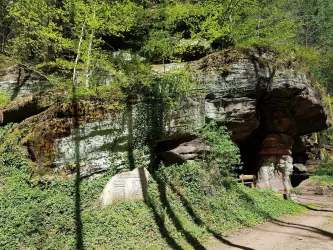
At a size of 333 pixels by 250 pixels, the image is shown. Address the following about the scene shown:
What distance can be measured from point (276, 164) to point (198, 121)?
7.57 metres

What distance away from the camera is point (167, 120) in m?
11.5

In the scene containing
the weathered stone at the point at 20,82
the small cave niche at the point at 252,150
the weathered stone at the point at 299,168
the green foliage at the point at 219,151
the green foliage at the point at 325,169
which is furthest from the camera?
the green foliage at the point at 325,169

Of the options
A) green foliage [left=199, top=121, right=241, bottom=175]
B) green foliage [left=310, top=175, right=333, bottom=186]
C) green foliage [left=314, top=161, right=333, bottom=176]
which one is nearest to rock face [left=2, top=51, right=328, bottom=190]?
green foliage [left=199, top=121, right=241, bottom=175]

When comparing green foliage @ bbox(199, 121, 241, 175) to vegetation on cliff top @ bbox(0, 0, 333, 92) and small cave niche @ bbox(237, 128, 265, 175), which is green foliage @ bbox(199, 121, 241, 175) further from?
small cave niche @ bbox(237, 128, 265, 175)

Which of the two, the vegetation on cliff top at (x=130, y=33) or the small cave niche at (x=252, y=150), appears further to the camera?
the small cave niche at (x=252, y=150)

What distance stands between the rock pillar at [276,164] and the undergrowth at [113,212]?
19.4ft

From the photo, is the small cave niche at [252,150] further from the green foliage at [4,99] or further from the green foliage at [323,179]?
the green foliage at [4,99]

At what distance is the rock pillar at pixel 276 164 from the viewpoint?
16844 millimetres

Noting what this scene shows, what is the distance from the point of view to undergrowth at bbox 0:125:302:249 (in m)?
7.25

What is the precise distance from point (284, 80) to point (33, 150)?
38.2 ft

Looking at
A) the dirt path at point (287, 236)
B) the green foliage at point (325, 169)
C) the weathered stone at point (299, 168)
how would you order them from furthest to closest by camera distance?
the green foliage at point (325, 169) → the weathered stone at point (299, 168) → the dirt path at point (287, 236)

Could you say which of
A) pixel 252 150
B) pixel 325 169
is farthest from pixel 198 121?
pixel 325 169

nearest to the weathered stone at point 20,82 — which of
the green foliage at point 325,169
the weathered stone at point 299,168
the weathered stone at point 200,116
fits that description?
the weathered stone at point 200,116

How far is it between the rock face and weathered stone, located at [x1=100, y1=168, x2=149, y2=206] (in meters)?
1.00
